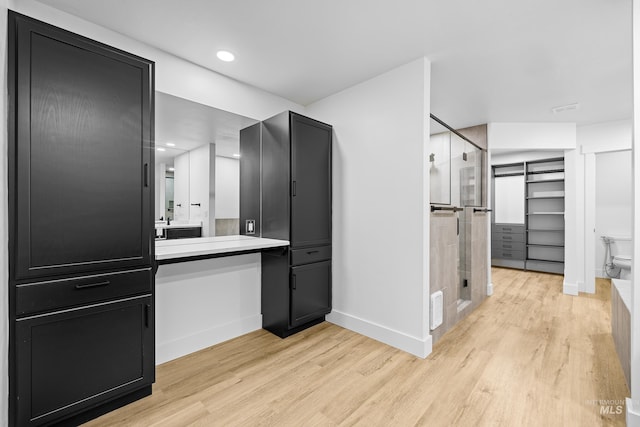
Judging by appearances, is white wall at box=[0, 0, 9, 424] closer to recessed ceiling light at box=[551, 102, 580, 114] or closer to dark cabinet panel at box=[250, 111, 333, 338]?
dark cabinet panel at box=[250, 111, 333, 338]

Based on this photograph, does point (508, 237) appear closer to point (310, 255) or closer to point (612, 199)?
point (612, 199)

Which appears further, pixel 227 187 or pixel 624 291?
pixel 227 187

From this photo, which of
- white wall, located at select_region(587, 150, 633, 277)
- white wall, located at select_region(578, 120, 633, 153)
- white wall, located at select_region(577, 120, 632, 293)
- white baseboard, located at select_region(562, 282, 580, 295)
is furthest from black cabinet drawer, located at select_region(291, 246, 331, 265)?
white wall, located at select_region(587, 150, 633, 277)

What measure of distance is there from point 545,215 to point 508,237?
0.79 meters

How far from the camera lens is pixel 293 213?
2.64 m

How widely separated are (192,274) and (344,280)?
4.86 ft

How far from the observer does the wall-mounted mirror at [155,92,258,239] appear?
233 cm

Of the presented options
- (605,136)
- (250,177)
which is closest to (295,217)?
(250,177)

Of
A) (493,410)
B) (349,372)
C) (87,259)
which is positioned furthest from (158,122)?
(493,410)

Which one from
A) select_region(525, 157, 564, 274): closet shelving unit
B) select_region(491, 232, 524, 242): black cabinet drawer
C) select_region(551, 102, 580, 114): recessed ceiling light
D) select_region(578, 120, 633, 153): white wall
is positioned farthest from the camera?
select_region(491, 232, 524, 242): black cabinet drawer

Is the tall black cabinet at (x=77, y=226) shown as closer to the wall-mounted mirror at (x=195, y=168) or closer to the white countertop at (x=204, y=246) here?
the white countertop at (x=204, y=246)

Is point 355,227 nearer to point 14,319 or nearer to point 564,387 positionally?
point 564,387

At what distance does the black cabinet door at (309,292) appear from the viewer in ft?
8.63

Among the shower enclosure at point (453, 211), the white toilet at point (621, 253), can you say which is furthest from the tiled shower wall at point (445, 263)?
the white toilet at point (621, 253)
